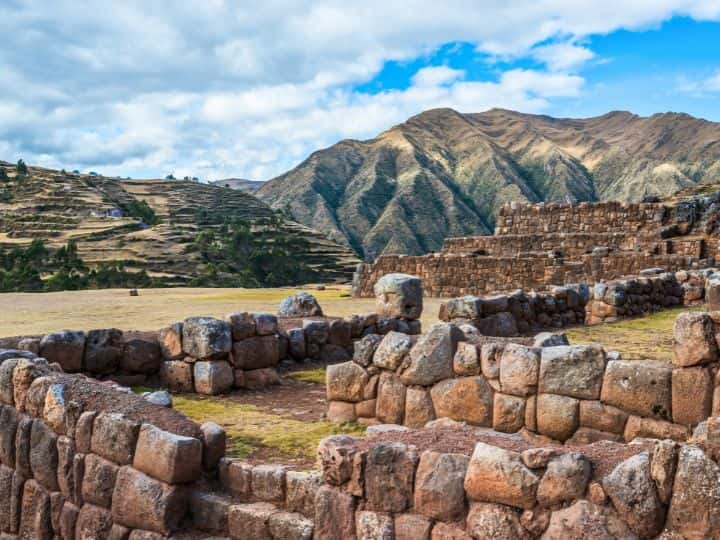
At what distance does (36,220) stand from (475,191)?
71144 mm

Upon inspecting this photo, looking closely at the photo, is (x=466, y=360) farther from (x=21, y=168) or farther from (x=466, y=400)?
(x=21, y=168)

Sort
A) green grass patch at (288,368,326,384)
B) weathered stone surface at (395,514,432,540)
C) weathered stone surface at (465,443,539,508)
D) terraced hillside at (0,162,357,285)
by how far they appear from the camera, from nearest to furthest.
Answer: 1. weathered stone surface at (465,443,539,508)
2. weathered stone surface at (395,514,432,540)
3. green grass patch at (288,368,326,384)
4. terraced hillside at (0,162,357,285)

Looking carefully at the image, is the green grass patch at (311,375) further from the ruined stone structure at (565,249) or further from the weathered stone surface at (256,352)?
the ruined stone structure at (565,249)

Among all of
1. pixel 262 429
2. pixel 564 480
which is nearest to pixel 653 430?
pixel 564 480

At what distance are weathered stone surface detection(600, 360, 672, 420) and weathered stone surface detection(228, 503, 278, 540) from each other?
3.35m

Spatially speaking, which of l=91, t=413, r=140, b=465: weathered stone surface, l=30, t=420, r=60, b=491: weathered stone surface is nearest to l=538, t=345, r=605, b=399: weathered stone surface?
l=91, t=413, r=140, b=465: weathered stone surface

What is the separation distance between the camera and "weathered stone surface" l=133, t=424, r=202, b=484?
22.5 feet

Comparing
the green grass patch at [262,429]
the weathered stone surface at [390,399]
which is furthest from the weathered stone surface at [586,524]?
the weathered stone surface at [390,399]

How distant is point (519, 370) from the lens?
7.26 metres

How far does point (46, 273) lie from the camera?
67.7 m

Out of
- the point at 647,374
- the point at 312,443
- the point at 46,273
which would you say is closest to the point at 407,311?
the point at 312,443

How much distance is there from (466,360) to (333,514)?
2.42 meters

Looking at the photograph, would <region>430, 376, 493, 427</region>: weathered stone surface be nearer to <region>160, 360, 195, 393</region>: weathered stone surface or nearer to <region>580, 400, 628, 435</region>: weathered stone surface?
<region>580, 400, 628, 435</region>: weathered stone surface

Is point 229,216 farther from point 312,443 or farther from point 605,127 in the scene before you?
point 312,443
